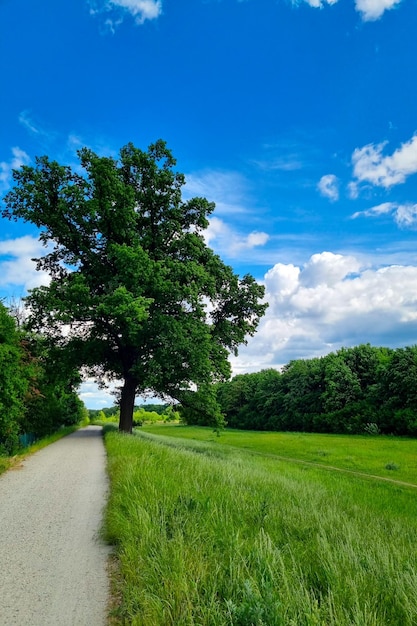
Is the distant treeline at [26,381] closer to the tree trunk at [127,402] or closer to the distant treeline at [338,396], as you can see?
the tree trunk at [127,402]

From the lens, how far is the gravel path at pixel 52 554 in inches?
162

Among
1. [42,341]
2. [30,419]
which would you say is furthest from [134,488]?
[42,341]

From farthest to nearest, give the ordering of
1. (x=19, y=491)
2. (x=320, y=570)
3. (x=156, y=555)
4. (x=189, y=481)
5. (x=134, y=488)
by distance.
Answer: (x=19, y=491)
(x=189, y=481)
(x=134, y=488)
(x=156, y=555)
(x=320, y=570)

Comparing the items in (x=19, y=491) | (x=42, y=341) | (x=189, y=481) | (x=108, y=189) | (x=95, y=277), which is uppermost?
(x=108, y=189)

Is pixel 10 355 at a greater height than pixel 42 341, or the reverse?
pixel 42 341

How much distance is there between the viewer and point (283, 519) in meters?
5.96

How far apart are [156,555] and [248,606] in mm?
1731

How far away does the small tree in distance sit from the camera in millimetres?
23922

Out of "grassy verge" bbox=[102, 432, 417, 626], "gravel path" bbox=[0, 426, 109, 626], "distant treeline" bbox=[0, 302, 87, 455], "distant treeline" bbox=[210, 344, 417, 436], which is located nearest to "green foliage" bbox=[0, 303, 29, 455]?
"distant treeline" bbox=[0, 302, 87, 455]

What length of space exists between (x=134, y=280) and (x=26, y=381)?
29.5ft

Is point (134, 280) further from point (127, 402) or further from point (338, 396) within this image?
point (338, 396)

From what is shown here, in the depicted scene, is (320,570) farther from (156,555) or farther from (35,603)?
(35,603)

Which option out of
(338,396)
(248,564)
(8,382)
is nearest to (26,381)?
(8,382)

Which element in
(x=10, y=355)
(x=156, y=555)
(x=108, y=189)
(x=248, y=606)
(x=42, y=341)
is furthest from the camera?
(x=42, y=341)
